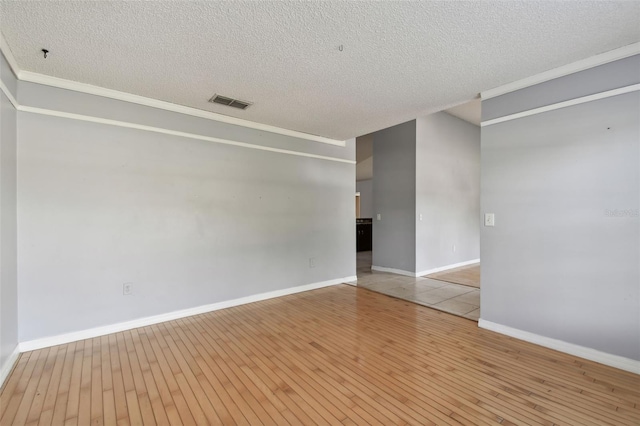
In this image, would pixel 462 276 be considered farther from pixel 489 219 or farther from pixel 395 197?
pixel 489 219

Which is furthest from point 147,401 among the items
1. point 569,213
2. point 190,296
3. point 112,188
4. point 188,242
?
point 569,213

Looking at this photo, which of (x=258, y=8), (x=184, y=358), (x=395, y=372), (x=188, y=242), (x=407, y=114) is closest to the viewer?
(x=258, y=8)

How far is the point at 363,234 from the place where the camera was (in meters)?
9.13

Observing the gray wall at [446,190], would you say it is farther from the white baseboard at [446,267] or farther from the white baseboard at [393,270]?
the white baseboard at [393,270]

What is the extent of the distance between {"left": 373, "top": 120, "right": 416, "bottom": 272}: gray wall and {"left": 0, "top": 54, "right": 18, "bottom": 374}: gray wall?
17.7ft

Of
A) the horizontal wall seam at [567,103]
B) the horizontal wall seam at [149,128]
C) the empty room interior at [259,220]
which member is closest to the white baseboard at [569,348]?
the empty room interior at [259,220]

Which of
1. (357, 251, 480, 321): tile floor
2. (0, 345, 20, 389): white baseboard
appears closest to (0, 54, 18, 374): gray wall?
(0, 345, 20, 389): white baseboard

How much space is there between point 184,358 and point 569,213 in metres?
3.67

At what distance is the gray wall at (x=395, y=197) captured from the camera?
5492 mm

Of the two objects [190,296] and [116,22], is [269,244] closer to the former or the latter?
[190,296]

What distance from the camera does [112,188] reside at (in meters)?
2.92

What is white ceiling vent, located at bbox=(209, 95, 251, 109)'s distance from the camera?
3.16 meters

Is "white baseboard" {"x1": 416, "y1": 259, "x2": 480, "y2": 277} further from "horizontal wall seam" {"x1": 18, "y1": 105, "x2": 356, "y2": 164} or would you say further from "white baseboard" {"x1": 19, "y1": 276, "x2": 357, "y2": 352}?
"horizontal wall seam" {"x1": 18, "y1": 105, "x2": 356, "y2": 164}

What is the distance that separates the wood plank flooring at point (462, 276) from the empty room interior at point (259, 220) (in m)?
1.11
